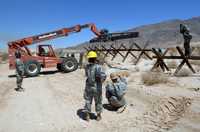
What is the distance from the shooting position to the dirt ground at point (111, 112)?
8.86 metres

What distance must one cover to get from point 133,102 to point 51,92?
417 centimetres

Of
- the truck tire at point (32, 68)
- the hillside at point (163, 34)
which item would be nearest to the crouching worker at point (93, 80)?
the truck tire at point (32, 68)

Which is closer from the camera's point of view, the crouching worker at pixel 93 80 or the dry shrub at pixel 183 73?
the crouching worker at pixel 93 80

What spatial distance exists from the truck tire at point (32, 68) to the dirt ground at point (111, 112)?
680 cm

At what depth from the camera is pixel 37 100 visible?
12.7 m

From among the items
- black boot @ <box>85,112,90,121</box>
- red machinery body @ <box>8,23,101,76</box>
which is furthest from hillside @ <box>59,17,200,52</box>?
black boot @ <box>85,112,90,121</box>

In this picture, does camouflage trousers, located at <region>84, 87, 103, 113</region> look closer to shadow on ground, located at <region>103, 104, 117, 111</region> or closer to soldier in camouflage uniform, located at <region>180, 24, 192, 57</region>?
shadow on ground, located at <region>103, 104, 117, 111</region>

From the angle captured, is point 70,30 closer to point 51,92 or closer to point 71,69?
point 71,69

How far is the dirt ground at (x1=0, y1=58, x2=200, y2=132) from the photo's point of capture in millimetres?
8859

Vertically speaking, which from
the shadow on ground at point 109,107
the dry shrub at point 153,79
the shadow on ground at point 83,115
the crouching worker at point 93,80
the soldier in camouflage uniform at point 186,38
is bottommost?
the shadow on ground at point 83,115

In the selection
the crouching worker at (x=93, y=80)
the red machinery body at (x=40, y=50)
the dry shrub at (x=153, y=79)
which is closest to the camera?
the crouching worker at (x=93, y=80)

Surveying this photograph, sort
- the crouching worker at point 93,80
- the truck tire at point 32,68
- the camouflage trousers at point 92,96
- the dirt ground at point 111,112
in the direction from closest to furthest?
the dirt ground at point 111,112 → the crouching worker at point 93,80 → the camouflage trousers at point 92,96 → the truck tire at point 32,68

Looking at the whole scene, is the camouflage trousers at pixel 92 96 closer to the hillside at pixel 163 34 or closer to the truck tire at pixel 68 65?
the truck tire at pixel 68 65

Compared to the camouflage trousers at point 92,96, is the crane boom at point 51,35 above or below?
above
